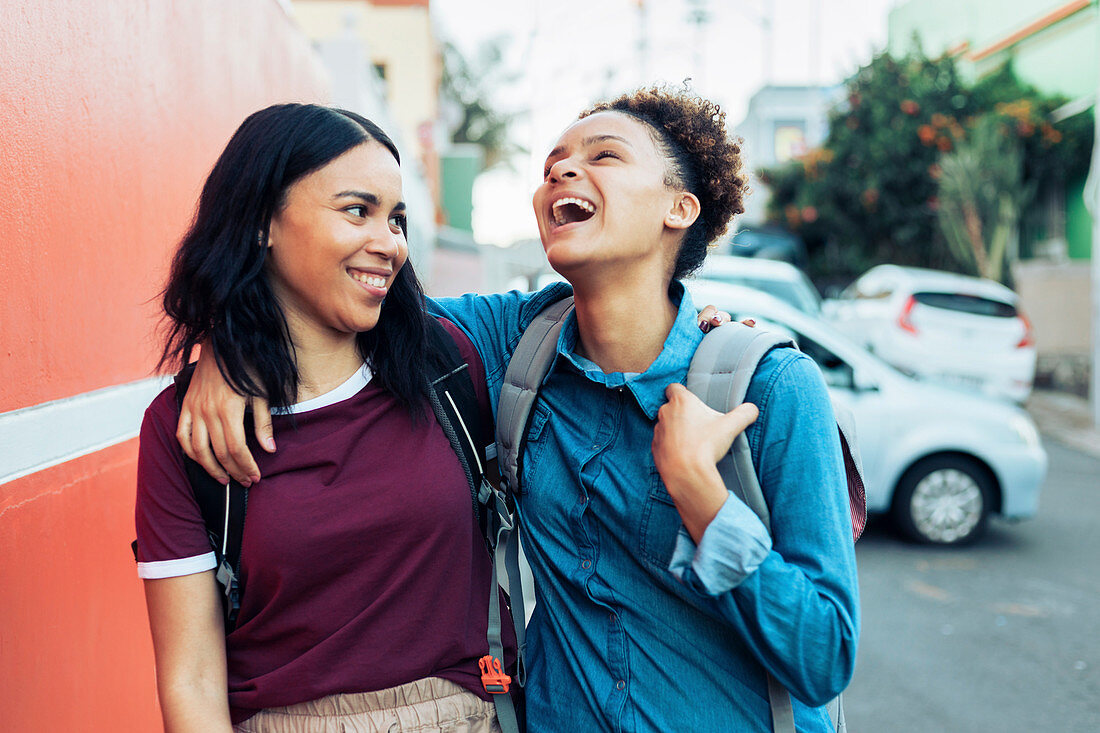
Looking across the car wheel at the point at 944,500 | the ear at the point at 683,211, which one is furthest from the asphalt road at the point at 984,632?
the ear at the point at 683,211

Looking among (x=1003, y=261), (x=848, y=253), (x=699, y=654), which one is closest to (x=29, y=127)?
(x=699, y=654)

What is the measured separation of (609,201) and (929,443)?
223 inches

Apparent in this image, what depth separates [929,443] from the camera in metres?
6.92

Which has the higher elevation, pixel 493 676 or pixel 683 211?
pixel 683 211

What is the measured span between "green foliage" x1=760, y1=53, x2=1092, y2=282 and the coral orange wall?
18.0 metres

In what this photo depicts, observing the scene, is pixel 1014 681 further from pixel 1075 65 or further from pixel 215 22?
pixel 1075 65

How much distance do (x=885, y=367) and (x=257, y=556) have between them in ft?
20.8

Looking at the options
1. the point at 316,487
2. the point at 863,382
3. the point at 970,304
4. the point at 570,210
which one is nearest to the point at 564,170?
the point at 570,210

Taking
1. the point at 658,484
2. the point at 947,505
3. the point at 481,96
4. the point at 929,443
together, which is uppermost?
the point at 481,96

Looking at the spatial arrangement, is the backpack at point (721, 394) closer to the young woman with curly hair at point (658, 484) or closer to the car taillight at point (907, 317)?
the young woman with curly hair at point (658, 484)

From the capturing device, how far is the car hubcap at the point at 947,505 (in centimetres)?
702

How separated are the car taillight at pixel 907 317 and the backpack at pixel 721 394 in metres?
11.3

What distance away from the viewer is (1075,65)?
18.0 m

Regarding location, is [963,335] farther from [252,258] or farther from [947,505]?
[252,258]
